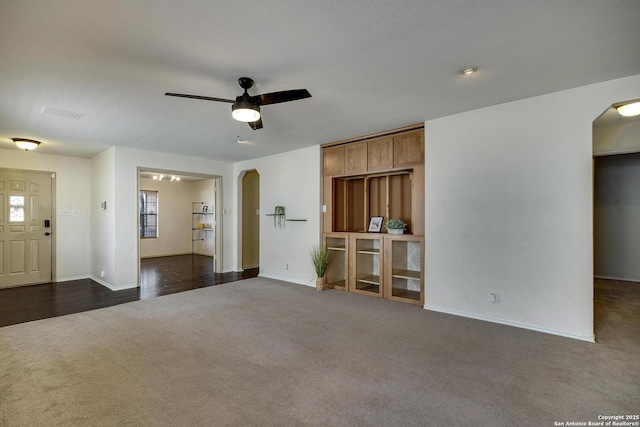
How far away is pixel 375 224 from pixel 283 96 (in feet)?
10.1

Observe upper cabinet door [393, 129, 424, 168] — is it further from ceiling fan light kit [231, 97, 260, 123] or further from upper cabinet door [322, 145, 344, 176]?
ceiling fan light kit [231, 97, 260, 123]

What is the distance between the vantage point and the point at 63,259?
631 cm

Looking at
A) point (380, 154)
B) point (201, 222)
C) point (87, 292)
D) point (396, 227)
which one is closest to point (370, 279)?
point (396, 227)

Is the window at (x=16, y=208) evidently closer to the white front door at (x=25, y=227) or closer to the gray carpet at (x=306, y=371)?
the white front door at (x=25, y=227)

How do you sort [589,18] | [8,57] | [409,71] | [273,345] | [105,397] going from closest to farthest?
[589,18] < [105,397] < [8,57] < [409,71] < [273,345]

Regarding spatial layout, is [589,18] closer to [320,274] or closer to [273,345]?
[273,345]

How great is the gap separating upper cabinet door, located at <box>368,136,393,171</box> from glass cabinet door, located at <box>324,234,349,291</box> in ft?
4.37

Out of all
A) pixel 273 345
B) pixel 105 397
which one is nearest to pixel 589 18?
pixel 273 345

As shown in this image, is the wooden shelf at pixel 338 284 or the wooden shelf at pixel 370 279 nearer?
the wooden shelf at pixel 370 279

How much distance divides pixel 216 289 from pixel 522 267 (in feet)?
15.2

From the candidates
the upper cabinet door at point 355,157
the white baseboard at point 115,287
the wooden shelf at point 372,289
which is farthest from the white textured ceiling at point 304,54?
the white baseboard at point 115,287

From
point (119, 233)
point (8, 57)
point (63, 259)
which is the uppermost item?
point (8, 57)

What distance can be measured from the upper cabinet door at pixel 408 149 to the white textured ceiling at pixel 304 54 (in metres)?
0.52

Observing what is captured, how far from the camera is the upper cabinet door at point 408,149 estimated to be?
4.45 m
